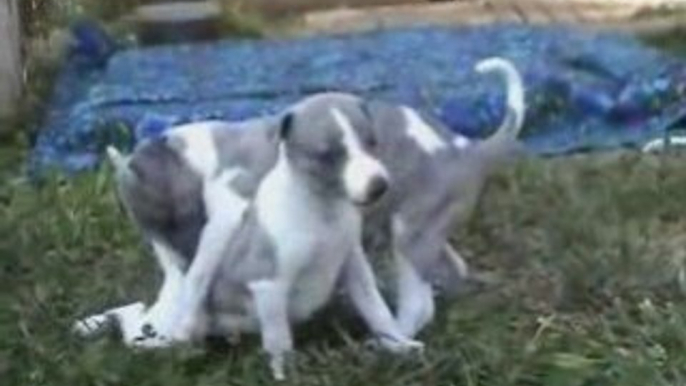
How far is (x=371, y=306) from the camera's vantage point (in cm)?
370

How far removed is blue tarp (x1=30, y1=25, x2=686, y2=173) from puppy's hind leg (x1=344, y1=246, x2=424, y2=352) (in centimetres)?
166

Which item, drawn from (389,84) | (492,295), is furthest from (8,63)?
(492,295)

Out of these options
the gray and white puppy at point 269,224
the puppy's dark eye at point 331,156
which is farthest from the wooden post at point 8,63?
the puppy's dark eye at point 331,156

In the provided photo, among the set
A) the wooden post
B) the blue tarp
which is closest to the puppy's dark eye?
the blue tarp

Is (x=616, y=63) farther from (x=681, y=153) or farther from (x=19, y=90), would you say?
(x=19, y=90)

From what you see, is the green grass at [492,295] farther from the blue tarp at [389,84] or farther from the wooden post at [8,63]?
the wooden post at [8,63]

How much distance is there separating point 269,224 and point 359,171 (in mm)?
238

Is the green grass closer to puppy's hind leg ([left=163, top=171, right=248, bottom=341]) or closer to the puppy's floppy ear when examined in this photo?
puppy's hind leg ([left=163, top=171, right=248, bottom=341])

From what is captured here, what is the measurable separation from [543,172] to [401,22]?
6.55 feet

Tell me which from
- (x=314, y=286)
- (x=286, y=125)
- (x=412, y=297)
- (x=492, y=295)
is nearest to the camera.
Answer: (x=286, y=125)

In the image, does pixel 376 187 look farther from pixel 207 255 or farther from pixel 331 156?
pixel 207 255

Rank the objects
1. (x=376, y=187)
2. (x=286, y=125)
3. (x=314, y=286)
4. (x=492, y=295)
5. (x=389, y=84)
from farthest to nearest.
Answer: (x=389, y=84)
(x=492, y=295)
(x=314, y=286)
(x=286, y=125)
(x=376, y=187)

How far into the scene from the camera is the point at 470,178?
382 cm

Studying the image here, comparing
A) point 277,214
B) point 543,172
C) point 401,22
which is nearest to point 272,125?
point 277,214
